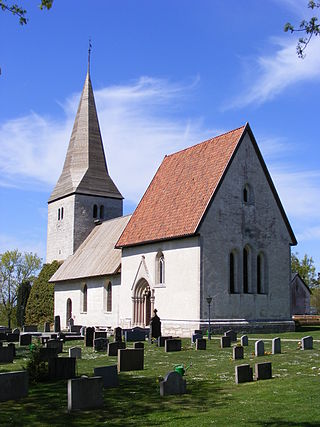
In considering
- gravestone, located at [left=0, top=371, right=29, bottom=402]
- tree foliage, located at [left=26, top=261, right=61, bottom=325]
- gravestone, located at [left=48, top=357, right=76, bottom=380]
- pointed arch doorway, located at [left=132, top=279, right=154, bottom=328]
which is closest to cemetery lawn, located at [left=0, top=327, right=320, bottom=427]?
gravestone, located at [left=0, top=371, right=29, bottom=402]

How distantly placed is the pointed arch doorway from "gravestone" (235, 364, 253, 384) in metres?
22.5

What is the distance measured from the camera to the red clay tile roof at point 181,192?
112ft

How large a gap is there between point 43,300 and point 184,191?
24236mm

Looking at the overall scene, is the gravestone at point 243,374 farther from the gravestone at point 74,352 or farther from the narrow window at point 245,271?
the narrow window at point 245,271

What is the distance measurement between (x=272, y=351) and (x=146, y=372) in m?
6.59

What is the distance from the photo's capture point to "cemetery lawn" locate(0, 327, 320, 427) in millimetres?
10773

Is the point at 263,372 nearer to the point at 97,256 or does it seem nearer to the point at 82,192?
the point at 97,256

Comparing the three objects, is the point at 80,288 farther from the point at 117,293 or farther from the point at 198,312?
the point at 198,312

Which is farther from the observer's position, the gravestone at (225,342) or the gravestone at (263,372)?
the gravestone at (225,342)

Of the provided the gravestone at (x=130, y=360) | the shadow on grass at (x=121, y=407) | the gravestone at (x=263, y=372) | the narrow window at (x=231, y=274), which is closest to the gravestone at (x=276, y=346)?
the gravestone at (x=130, y=360)

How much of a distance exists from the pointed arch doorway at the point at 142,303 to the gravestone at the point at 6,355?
58.7ft

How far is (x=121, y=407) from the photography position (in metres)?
12.1

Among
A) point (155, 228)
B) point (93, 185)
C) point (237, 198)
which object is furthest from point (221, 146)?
point (93, 185)

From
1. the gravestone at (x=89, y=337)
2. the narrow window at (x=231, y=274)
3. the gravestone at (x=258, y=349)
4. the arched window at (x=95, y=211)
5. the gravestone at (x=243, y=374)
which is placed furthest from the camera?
the arched window at (x=95, y=211)
